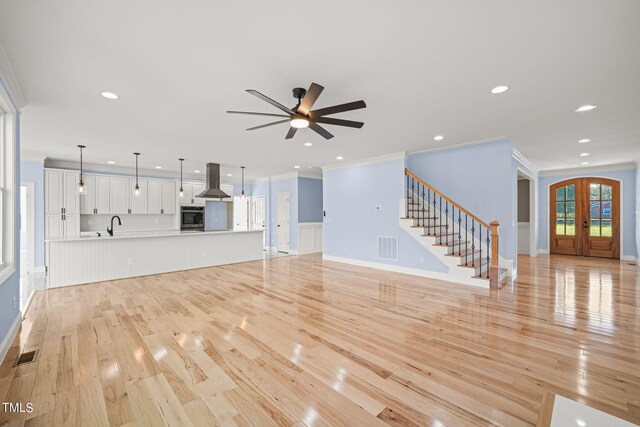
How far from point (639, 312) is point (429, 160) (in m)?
4.06

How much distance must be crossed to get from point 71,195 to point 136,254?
2.76 meters

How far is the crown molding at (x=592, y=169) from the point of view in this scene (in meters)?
7.62

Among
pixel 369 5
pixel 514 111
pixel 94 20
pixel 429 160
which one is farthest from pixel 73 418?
pixel 429 160

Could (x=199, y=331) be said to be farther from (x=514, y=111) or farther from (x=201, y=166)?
(x=201, y=166)

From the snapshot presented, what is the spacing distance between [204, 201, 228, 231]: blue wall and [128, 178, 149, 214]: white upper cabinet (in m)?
1.90

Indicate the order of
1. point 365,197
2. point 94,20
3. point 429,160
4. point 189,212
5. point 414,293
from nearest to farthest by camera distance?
point 94,20 < point 414,293 < point 429,160 < point 365,197 < point 189,212

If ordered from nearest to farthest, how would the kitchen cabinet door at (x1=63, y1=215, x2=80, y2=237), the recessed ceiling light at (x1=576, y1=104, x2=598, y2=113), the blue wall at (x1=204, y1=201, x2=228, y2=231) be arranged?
1. the recessed ceiling light at (x1=576, y1=104, x2=598, y2=113)
2. the kitchen cabinet door at (x1=63, y1=215, x2=80, y2=237)
3. the blue wall at (x1=204, y1=201, x2=228, y2=231)

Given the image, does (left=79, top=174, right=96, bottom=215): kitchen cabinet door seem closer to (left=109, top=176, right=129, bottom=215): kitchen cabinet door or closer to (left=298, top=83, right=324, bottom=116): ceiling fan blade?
(left=109, top=176, right=129, bottom=215): kitchen cabinet door

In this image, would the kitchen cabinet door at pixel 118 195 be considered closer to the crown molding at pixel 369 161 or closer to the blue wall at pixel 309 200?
the blue wall at pixel 309 200

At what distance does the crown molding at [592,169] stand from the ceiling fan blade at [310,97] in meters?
9.26

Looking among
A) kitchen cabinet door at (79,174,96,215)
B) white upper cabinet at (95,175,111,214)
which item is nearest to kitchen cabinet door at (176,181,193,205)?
white upper cabinet at (95,175,111,214)

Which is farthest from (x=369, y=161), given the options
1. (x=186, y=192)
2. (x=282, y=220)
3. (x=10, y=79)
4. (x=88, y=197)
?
(x=88, y=197)

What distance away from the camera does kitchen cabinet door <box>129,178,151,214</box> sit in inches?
314

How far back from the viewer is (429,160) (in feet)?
21.0
